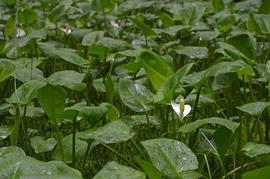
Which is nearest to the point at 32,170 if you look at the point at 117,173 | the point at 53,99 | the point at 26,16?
the point at 117,173

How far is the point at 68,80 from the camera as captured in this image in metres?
1.15

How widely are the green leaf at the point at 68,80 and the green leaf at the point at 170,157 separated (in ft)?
1.07

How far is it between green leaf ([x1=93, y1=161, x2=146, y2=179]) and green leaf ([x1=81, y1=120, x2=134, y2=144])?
0.31 feet

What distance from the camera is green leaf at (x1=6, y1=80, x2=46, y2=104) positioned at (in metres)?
1.01

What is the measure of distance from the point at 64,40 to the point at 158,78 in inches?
48.7

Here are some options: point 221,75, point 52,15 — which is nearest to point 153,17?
point 52,15

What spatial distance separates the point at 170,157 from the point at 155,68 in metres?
0.32

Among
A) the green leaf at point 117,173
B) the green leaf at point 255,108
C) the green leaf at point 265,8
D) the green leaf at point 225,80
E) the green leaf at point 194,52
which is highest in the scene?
the green leaf at point 265,8

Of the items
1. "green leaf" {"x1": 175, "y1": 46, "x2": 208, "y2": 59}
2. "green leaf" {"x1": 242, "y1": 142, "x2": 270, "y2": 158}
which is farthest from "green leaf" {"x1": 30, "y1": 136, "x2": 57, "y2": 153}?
"green leaf" {"x1": 175, "y1": 46, "x2": 208, "y2": 59}

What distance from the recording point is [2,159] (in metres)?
0.80

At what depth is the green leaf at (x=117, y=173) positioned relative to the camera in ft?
2.49

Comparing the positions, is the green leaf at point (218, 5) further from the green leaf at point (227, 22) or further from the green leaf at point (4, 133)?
Result: the green leaf at point (4, 133)

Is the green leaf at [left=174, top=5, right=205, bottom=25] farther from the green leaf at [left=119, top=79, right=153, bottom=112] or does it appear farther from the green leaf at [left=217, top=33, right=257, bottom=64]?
the green leaf at [left=119, top=79, right=153, bottom=112]

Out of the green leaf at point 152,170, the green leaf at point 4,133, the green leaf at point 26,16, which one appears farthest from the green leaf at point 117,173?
the green leaf at point 26,16
